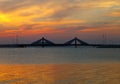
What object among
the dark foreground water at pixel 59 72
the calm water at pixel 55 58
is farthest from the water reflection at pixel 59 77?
the calm water at pixel 55 58

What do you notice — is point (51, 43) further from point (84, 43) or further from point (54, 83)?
point (54, 83)

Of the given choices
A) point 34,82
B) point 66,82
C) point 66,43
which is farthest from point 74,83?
point 66,43

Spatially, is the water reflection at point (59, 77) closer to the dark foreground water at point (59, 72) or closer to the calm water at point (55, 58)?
the dark foreground water at point (59, 72)

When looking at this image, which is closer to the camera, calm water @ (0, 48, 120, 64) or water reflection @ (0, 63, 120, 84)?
water reflection @ (0, 63, 120, 84)

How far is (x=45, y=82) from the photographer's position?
23656 mm

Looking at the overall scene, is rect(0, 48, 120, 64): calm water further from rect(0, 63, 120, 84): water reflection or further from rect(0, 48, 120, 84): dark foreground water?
rect(0, 63, 120, 84): water reflection

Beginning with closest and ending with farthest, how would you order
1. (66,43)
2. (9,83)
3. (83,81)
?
(9,83)
(83,81)
(66,43)

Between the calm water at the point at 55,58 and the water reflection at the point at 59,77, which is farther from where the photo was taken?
the calm water at the point at 55,58

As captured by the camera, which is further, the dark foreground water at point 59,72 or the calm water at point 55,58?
the calm water at point 55,58

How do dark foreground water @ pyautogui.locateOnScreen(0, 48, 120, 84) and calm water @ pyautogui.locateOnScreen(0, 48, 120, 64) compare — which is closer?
dark foreground water @ pyautogui.locateOnScreen(0, 48, 120, 84)

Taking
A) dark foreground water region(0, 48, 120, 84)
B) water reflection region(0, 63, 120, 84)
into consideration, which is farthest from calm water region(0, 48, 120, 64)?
water reflection region(0, 63, 120, 84)

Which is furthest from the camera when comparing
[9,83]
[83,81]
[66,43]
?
[66,43]

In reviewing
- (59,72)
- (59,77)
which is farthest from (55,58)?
(59,77)

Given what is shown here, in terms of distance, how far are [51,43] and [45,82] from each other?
479ft
